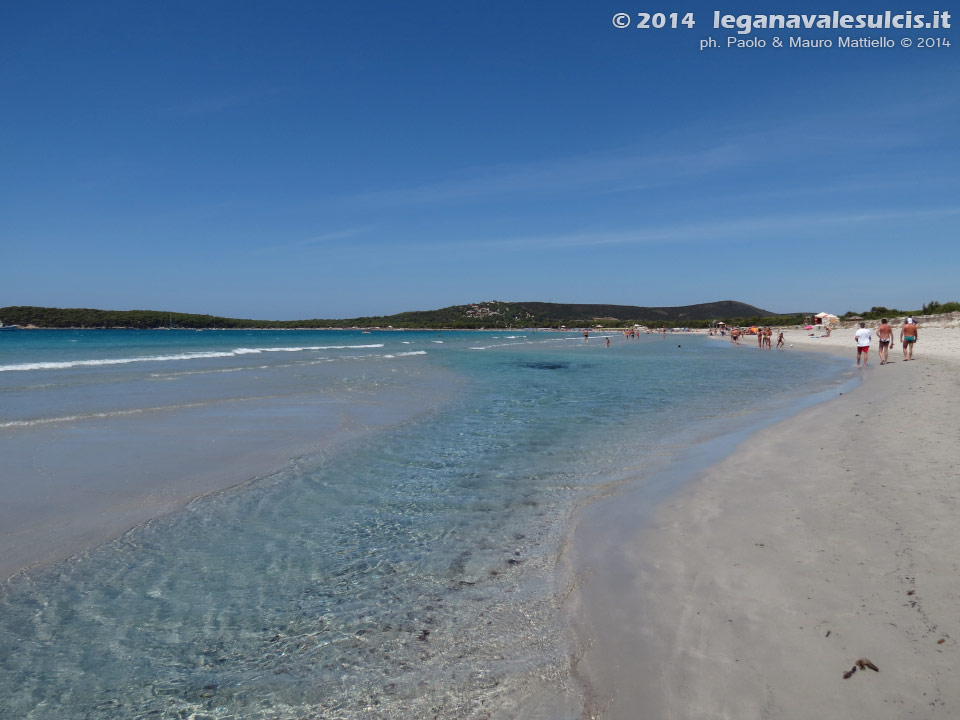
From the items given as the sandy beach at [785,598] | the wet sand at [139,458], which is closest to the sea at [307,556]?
the wet sand at [139,458]

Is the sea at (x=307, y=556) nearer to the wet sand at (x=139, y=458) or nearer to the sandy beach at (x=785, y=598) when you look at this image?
the wet sand at (x=139, y=458)

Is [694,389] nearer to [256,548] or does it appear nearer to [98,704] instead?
[256,548]

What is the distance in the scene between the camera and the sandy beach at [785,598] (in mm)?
2869

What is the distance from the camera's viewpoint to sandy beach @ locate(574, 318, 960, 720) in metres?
2.87

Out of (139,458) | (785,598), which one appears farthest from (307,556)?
(139,458)

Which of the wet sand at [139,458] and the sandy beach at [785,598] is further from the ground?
the sandy beach at [785,598]

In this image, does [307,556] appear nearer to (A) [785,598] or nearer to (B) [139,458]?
(A) [785,598]

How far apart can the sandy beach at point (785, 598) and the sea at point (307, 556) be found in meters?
0.39

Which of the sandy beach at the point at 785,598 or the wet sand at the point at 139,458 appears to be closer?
the sandy beach at the point at 785,598

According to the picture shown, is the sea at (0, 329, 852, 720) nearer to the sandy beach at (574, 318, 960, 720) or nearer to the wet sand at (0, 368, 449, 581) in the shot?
the wet sand at (0, 368, 449, 581)

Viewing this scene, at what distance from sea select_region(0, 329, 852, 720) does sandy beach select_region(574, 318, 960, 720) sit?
393 millimetres

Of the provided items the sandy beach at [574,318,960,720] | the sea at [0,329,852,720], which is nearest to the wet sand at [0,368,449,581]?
the sea at [0,329,852,720]

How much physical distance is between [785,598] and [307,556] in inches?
145

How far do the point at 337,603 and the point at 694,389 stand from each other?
50.3ft
